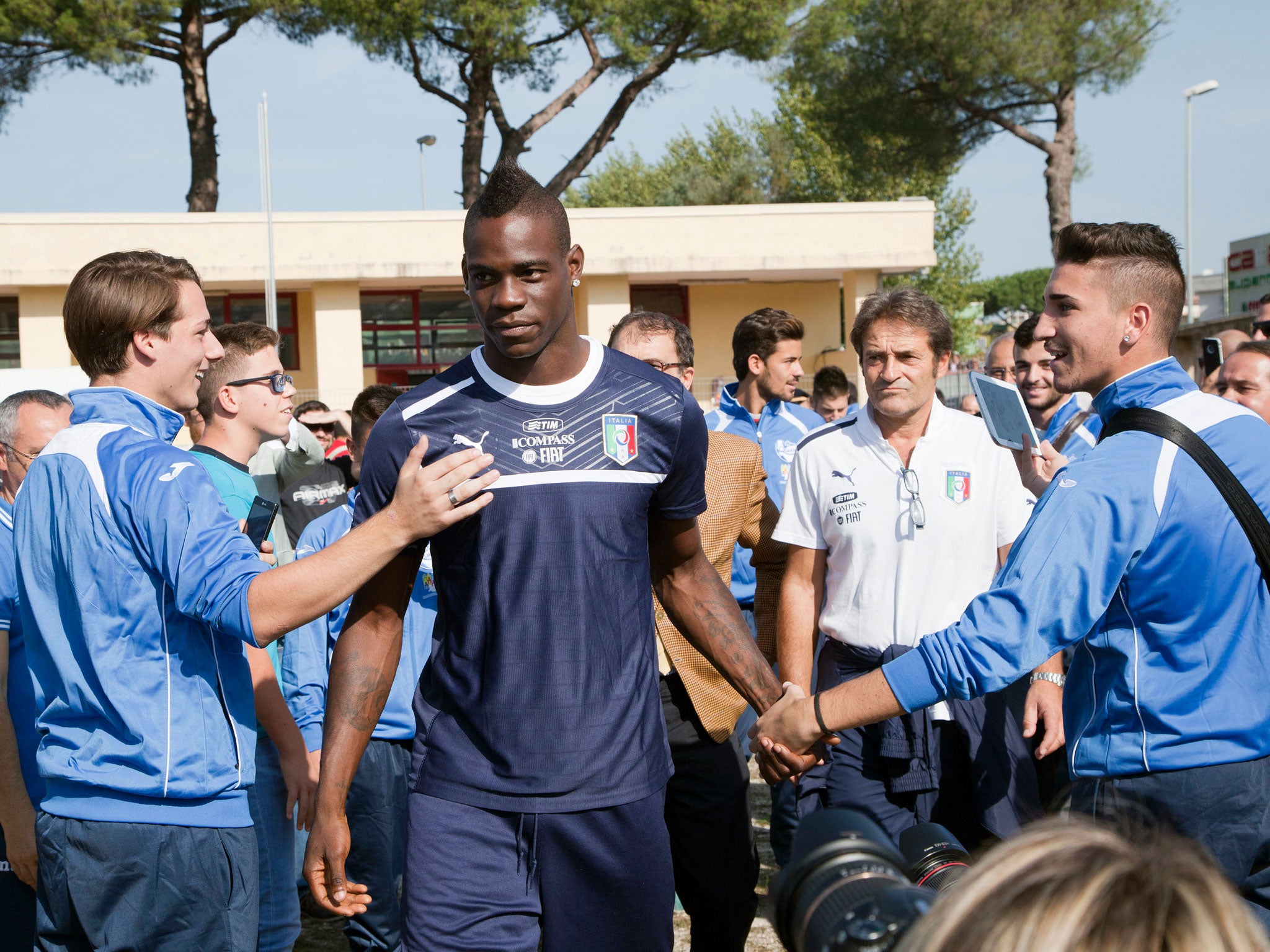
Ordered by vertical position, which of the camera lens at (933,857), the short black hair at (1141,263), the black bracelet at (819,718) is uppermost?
the short black hair at (1141,263)

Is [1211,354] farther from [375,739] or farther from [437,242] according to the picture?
[437,242]

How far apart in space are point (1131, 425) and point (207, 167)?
26266mm

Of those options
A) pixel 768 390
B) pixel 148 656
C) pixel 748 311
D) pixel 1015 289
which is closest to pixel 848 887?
pixel 148 656

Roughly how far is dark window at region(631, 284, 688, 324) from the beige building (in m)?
0.03

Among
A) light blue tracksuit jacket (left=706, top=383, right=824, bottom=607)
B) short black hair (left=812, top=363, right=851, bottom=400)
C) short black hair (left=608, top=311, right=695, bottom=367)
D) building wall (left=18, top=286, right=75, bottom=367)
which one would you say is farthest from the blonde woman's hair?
building wall (left=18, top=286, right=75, bottom=367)

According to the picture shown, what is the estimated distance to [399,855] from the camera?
4562mm

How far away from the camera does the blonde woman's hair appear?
3.35 ft

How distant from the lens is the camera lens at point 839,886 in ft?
4.13

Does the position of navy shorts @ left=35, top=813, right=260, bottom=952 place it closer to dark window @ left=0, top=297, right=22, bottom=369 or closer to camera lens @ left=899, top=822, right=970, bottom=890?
camera lens @ left=899, top=822, right=970, bottom=890

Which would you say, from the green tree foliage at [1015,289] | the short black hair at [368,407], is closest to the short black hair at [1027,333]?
the short black hair at [368,407]

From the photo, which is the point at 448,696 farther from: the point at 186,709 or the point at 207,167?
the point at 207,167

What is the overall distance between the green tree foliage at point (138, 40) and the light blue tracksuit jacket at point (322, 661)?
21623 millimetres

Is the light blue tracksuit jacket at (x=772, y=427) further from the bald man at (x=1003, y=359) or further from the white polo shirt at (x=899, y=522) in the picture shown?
the white polo shirt at (x=899, y=522)

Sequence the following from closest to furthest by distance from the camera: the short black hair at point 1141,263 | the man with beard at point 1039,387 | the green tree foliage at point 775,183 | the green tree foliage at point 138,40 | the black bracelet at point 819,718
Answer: the short black hair at point 1141,263, the black bracelet at point 819,718, the man with beard at point 1039,387, the green tree foliage at point 138,40, the green tree foliage at point 775,183
